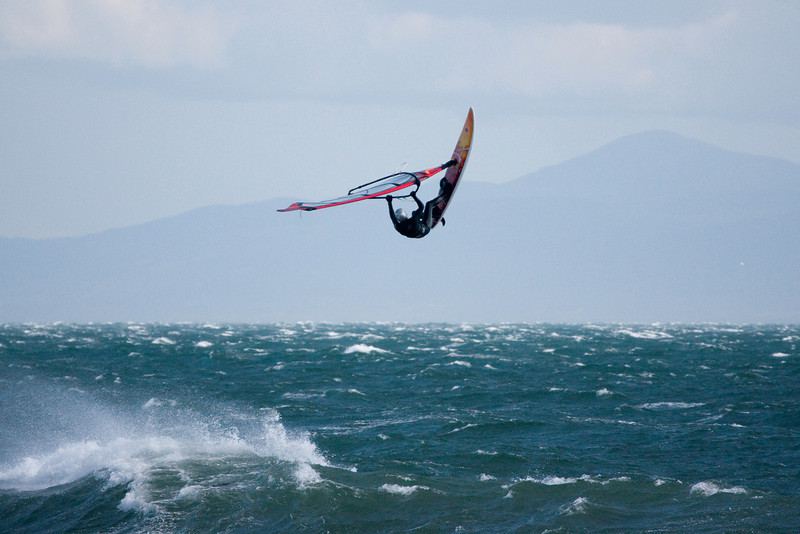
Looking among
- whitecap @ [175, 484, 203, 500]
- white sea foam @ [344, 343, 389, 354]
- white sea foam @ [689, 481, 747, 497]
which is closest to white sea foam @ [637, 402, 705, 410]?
white sea foam @ [689, 481, 747, 497]

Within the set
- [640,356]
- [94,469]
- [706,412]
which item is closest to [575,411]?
[706,412]

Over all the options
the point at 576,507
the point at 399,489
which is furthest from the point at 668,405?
the point at 399,489

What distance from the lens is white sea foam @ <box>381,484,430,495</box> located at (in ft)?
75.1

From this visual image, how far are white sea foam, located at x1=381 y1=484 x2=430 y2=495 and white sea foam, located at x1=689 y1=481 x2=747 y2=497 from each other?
6.52 m

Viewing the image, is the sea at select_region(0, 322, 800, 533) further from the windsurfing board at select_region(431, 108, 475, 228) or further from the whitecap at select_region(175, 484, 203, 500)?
the windsurfing board at select_region(431, 108, 475, 228)

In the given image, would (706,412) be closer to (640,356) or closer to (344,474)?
(344,474)

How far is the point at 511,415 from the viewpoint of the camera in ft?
114

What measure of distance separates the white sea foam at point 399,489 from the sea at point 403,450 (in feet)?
0.16

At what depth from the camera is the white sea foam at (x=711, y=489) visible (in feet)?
74.6

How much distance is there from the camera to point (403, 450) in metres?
28.2

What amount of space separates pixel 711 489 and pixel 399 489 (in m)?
7.50

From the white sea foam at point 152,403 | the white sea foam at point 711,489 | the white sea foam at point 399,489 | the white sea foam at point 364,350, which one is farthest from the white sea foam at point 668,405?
the white sea foam at point 364,350

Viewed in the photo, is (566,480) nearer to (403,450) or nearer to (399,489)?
(399,489)

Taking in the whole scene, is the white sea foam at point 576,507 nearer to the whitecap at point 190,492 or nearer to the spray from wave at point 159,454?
the spray from wave at point 159,454
